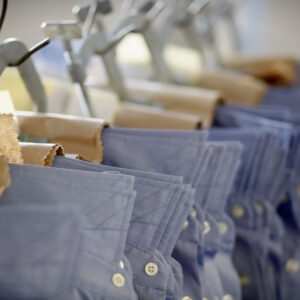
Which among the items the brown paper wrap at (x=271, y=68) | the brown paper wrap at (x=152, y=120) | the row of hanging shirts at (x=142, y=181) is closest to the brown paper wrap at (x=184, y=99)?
the row of hanging shirts at (x=142, y=181)

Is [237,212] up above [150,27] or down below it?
below

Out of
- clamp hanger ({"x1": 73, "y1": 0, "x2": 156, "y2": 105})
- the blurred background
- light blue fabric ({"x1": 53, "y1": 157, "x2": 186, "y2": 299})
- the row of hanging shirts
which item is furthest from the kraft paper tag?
the blurred background

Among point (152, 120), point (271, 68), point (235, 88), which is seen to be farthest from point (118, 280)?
point (271, 68)

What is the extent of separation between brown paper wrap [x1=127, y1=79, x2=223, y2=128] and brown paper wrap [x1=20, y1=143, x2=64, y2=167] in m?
0.49

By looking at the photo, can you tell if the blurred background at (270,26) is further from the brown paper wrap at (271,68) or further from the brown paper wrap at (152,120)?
the brown paper wrap at (152,120)

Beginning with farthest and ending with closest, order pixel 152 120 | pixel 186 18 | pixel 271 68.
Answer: pixel 271 68 → pixel 186 18 → pixel 152 120

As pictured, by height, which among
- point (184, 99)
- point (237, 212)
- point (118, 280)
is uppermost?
point (118, 280)

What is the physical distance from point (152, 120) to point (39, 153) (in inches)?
13.2

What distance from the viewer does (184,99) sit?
1185 mm

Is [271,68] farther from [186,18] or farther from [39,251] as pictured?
[39,251]

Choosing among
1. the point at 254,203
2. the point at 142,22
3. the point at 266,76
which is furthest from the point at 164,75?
the point at 266,76

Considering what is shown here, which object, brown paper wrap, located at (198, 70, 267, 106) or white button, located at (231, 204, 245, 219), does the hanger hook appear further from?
brown paper wrap, located at (198, 70, 267, 106)

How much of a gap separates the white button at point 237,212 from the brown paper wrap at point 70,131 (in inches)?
12.9

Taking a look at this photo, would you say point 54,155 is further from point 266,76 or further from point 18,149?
point 266,76
